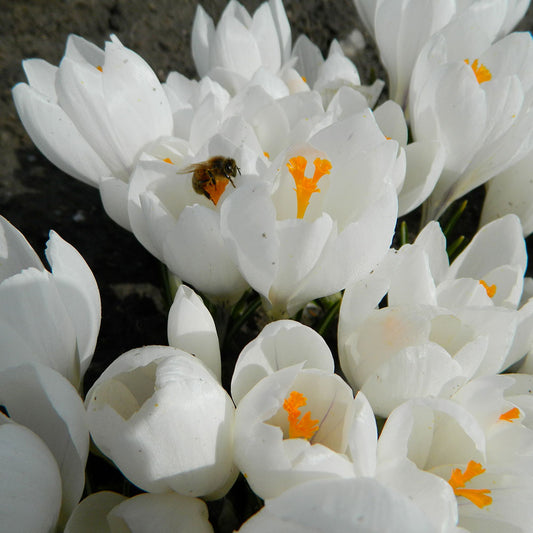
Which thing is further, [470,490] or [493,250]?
[493,250]

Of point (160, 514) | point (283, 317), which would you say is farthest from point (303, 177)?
point (160, 514)

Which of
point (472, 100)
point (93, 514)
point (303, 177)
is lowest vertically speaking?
point (93, 514)

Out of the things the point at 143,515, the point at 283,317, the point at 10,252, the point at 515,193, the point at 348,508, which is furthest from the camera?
the point at 515,193

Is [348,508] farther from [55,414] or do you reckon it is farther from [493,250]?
[493,250]

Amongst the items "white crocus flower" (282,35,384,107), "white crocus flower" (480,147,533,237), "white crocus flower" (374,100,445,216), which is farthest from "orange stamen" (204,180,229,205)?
"white crocus flower" (480,147,533,237)

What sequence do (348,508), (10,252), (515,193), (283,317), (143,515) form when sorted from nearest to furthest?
(348,508) < (143,515) < (10,252) < (283,317) < (515,193)

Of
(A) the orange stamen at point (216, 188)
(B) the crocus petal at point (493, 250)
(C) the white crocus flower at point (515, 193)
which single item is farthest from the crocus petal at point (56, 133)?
(C) the white crocus flower at point (515, 193)

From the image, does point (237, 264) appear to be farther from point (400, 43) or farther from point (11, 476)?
point (400, 43)
